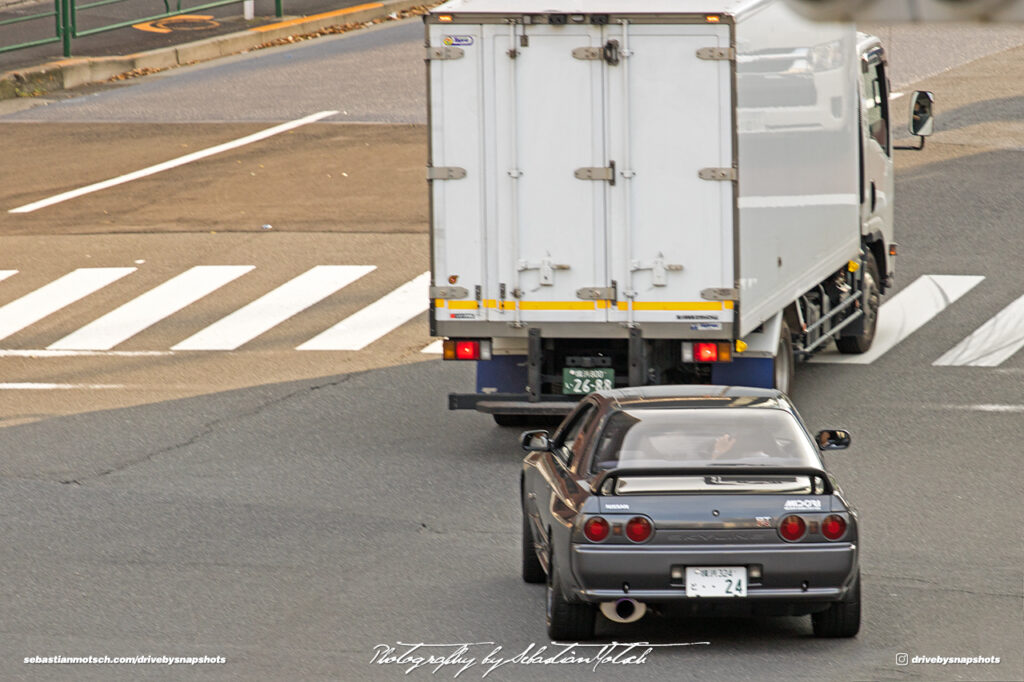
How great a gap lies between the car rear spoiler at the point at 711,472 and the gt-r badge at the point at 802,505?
11 centimetres

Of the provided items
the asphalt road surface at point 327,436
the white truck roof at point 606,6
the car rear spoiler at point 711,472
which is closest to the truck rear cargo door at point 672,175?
the white truck roof at point 606,6

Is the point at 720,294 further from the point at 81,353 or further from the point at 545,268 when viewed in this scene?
the point at 81,353

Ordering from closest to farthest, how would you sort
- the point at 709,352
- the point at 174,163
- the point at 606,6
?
the point at 606,6
the point at 709,352
the point at 174,163

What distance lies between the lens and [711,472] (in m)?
8.94

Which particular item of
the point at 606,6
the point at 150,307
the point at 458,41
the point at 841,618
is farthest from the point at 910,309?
the point at 841,618

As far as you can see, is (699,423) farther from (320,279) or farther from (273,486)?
(320,279)

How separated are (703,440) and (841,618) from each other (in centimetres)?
→ 117

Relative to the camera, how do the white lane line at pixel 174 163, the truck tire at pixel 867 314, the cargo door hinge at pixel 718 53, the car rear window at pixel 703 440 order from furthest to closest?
the white lane line at pixel 174 163
the truck tire at pixel 867 314
the cargo door hinge at pixel 718 53
the car rear window at pixel 703 440

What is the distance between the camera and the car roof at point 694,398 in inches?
382

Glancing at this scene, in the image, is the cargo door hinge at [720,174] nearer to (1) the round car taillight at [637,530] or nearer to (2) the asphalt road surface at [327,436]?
(2) the asphalt road surface at [327,436]

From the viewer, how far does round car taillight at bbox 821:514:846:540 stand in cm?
880

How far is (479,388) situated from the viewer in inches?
598

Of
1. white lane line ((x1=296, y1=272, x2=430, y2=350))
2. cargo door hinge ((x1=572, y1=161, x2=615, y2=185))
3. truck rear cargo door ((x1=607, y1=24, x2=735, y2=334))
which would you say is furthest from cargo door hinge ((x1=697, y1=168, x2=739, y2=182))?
white lane line ((x1=296, y1=272, x2=430, y2=350))

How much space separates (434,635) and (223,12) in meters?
30.3
